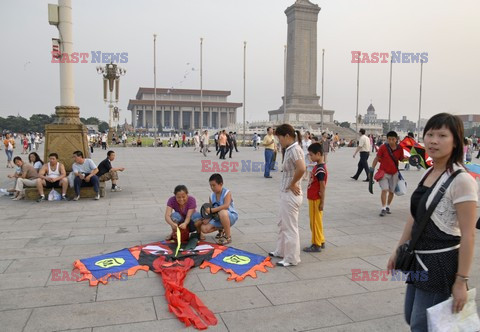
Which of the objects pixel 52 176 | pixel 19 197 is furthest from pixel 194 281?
pixel 19 197

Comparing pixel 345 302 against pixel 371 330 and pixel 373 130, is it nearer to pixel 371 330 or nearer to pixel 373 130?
pixel 371 330

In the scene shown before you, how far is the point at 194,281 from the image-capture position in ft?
13.5

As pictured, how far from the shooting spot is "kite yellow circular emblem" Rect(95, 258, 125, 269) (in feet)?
14.7

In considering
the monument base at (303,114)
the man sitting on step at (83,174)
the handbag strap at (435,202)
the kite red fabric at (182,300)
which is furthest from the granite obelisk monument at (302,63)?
the handbag strap at (435,202)

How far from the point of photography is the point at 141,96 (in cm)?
10456

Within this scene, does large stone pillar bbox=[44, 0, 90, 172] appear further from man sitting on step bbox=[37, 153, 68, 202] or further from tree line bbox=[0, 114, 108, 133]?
tree line bbox=[0, 114, 108, 133]

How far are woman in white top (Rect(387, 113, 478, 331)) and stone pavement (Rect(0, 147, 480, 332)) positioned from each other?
1245mm

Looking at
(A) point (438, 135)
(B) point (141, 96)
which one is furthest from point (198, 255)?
(B) point (141, 96)

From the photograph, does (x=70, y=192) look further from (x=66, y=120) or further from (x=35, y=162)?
(x=66, y=120)

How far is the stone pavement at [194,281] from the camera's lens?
128 inches

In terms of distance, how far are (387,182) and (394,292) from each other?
3.77 m

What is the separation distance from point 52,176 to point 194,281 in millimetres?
5997

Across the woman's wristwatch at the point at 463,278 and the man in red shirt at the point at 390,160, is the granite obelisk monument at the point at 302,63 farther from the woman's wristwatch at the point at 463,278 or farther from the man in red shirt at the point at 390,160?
the woman's wristwatch at the point at 463,278

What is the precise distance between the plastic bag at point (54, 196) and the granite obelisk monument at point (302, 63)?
194 feet
